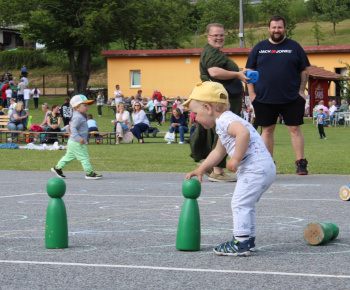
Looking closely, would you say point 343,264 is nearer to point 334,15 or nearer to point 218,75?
point 218,75

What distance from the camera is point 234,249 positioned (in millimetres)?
5355

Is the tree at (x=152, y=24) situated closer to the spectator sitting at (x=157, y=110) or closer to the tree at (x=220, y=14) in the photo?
the tree at (x=220, y=14)

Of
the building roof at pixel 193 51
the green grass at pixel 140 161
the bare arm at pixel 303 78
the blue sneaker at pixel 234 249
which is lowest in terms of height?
the green grass at pixel 140 161

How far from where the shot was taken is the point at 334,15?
8494 cm

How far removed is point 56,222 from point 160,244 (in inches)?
34.9

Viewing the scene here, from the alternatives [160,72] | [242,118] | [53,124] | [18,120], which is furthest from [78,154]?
[160,72]

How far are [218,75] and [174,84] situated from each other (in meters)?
40.7

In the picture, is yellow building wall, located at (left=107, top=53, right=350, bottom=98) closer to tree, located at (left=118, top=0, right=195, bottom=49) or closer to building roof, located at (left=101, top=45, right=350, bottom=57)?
building roof, located at (left=101, top=45, right=350, bottom=57)

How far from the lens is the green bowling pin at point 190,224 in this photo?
5.57 metres

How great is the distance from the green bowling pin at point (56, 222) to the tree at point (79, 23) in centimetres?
4658

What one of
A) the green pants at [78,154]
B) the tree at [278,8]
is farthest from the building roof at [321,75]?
the green pants at [78,154]

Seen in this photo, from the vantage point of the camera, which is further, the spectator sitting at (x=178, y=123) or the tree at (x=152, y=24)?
the tree at (x=152, y=24)

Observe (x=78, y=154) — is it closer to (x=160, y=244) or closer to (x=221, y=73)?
(x=221, y=73)

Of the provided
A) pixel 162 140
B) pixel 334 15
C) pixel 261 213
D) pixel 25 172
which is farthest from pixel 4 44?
pixel 261 213
